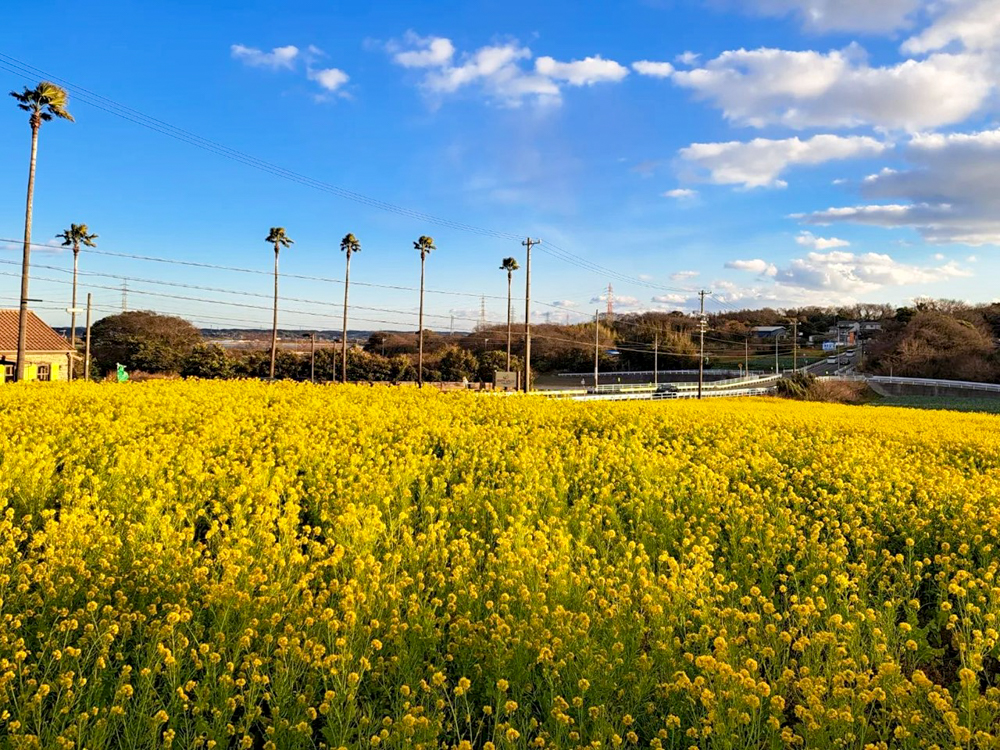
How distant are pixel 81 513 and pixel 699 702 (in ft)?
16.4

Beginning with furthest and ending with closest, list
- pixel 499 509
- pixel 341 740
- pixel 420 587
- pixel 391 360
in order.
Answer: pixel 391 360, pixel 499 509, pixel 420 587, pixel 341 740

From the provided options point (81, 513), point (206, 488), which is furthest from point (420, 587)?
point (206, 488)

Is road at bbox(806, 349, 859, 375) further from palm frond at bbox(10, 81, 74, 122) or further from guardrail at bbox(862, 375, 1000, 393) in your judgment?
palm frond at bbox(10, 81, 74, 122)

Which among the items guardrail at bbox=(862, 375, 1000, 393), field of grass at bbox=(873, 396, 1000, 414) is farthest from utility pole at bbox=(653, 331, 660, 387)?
guardrail at bbox=(862, 375, 1000, 393)

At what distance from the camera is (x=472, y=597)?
4.40 m

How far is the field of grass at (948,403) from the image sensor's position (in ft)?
156

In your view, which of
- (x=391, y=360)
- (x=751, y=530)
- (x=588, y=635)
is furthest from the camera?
(x=391, y=360)

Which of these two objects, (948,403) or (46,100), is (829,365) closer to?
(948,403)

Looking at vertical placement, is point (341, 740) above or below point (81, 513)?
below

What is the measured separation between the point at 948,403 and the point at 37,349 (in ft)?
214

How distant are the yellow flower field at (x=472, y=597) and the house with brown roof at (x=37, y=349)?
3571 centimetres

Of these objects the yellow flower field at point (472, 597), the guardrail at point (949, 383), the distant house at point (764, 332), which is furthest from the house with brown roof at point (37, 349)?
the distant house at point (764, 332)

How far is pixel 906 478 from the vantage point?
8758 mm

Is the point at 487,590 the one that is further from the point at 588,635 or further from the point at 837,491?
the point at 837,491
